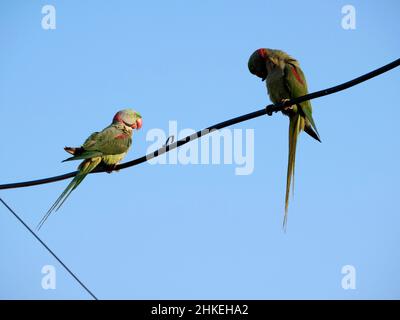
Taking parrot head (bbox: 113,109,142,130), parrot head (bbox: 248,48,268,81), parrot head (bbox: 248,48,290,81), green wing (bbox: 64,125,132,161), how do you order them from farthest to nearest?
parrot head (bbox: 113,109,142,130) → parrot head (bbox: 248,48,268,81) → parrot head (bbox: 248,48,290,81) → green wing (bbox: 64,125,132,161)

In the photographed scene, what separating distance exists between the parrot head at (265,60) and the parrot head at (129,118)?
1.88 metres

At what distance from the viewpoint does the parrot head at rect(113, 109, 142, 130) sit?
781cm

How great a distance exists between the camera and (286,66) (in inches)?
277

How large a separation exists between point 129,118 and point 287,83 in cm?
245

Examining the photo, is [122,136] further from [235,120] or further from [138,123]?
[235,120]

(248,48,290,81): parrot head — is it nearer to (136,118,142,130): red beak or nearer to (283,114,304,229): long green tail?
(283,114,304,229): long green tail

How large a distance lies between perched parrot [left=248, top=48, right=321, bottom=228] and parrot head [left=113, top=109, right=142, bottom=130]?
1881 millimetres

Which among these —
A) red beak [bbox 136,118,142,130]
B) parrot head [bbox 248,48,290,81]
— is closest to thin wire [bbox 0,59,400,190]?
parrot head [bbox 248,48,290,81]
